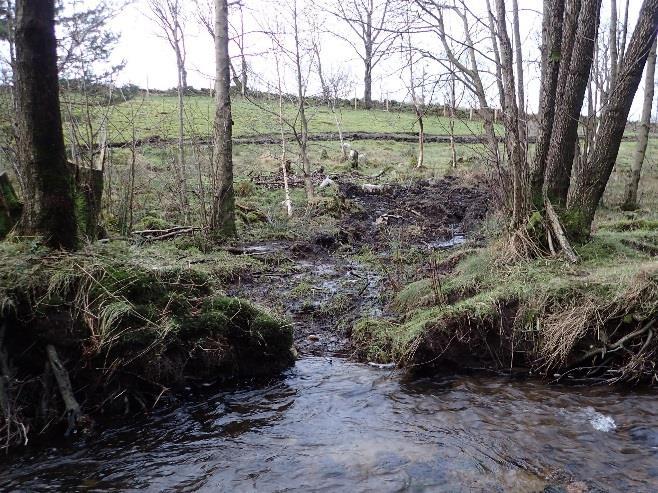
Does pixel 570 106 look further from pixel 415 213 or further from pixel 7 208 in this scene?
pixel 415 213

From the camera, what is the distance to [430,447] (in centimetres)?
440

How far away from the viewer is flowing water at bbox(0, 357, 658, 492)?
3885 mm

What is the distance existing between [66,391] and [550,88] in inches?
331

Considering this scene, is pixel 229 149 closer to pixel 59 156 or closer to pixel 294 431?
pixel 59 156

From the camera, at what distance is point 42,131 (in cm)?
477

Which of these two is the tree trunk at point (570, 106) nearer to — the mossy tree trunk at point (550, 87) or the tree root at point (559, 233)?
the mossy tree trunk at point (550, 87)

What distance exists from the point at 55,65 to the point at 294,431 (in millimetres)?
4053

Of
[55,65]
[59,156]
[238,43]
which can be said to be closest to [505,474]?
[59,156]

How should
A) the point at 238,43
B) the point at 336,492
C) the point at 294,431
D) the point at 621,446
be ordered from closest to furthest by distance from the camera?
the point at 336,492 → the point at 621,446 → the point at 294,431 → the point at 238,43

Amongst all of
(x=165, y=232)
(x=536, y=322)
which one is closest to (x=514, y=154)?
(x=536, y=322)

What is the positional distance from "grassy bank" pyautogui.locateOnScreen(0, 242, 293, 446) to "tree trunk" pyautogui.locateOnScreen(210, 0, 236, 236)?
6.11 m

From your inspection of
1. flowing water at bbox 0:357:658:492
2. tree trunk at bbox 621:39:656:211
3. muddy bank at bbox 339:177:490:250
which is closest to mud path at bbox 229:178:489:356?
muddy bank at bbox 339:177:490:250

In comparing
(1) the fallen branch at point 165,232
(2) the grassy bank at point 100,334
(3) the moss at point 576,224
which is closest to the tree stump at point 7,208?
(2) the grassy bank at point 100,334

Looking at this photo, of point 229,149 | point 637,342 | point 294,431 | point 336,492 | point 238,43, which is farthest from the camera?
point 238,43
